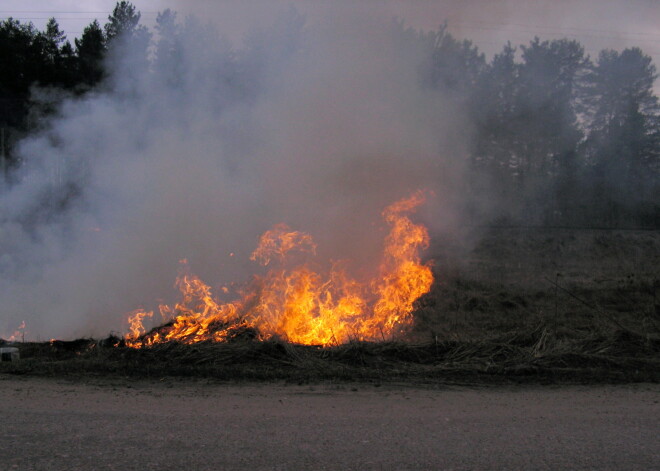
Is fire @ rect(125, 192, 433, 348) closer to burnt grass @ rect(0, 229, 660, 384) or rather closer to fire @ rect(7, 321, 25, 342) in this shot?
burnt grass @ rect(0, 229, 660, 384)

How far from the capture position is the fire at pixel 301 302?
27.7 ft

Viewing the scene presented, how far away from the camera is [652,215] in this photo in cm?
Result: 2175

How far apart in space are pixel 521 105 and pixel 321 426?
32.5ft

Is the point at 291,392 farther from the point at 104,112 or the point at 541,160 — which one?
the point at 541,160

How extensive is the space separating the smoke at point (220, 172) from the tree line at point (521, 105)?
364 mm

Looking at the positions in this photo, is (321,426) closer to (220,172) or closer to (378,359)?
(378,359)

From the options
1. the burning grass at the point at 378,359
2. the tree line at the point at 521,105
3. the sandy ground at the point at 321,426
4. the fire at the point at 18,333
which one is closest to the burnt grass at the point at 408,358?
the burning grass at the point at 378,359

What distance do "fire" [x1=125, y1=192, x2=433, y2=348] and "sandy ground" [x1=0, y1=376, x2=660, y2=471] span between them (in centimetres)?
191

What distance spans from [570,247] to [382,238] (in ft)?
42.3

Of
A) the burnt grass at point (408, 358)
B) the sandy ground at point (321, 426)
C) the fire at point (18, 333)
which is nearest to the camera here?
the sandy ground at point (321, 426)

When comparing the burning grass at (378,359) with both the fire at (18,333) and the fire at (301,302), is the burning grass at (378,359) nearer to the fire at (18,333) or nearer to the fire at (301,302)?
the fire at (301,302)

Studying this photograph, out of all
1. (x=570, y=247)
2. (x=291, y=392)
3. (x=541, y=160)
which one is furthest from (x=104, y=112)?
(x=570, y=247)

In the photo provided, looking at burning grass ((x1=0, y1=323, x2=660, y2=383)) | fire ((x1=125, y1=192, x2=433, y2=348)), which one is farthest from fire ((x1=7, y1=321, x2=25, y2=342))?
fire ((x1=125, y1=192, x2=433, y2=348))

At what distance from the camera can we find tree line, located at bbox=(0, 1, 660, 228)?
10.6 m
